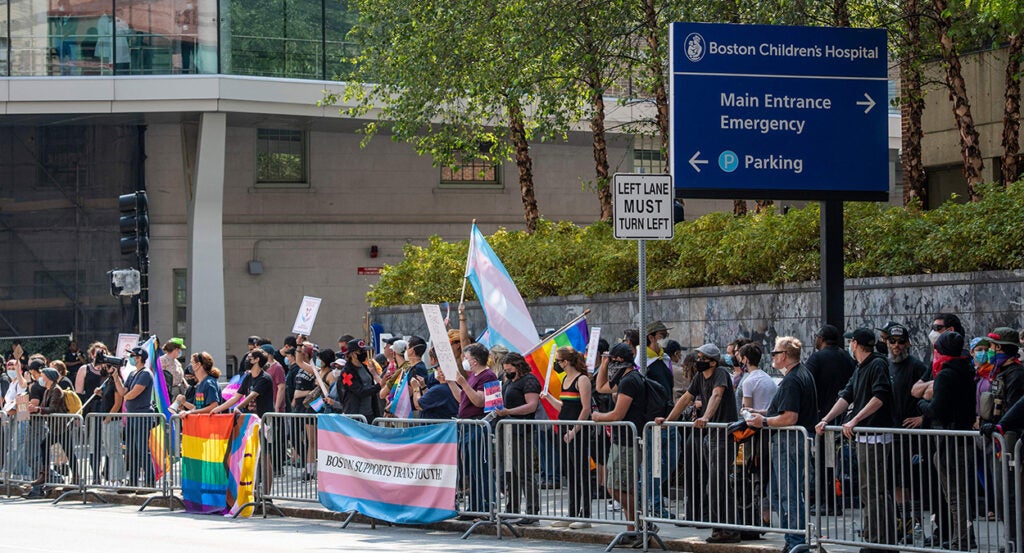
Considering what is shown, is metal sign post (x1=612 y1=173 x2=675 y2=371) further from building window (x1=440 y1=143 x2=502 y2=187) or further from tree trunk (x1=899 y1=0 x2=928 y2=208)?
building window (x1=440 y1=143 x2=502 y2=187)

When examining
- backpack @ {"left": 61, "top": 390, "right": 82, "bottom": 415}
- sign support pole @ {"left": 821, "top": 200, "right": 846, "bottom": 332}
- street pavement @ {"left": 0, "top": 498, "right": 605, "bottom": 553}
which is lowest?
street pavement @ {"left": 0, "top": 498, "right": 605, "bottom": 553}

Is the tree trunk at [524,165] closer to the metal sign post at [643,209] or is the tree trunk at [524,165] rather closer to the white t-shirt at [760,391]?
the metal sign post at [643,209]

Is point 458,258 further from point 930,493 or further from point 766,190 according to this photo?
point 930,493

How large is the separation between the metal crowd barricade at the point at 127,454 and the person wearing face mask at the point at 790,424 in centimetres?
802

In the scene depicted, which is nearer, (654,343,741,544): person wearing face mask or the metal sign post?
(654,343,741,544): person wearing face mask

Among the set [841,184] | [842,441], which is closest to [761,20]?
[841,184]

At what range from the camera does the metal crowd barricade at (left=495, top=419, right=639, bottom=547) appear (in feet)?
40.8

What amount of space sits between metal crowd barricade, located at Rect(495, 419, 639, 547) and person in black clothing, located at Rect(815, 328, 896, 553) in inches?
76.1

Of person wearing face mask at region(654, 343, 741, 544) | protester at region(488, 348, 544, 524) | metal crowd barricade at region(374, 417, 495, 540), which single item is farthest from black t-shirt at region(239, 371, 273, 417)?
person wearing face mask at region(654, 343, 741, 544)

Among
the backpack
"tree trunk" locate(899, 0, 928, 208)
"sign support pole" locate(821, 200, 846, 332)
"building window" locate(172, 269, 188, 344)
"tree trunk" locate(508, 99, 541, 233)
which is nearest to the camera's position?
"sign support pole" locate(821, 200, 846, 332)

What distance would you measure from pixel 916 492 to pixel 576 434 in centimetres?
330

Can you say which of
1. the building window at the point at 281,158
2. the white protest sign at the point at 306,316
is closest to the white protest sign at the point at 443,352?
the white protest sign at the point at 306,316

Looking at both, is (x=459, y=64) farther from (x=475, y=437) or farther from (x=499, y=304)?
(x=475, y=437)

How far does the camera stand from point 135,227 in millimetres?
21891
